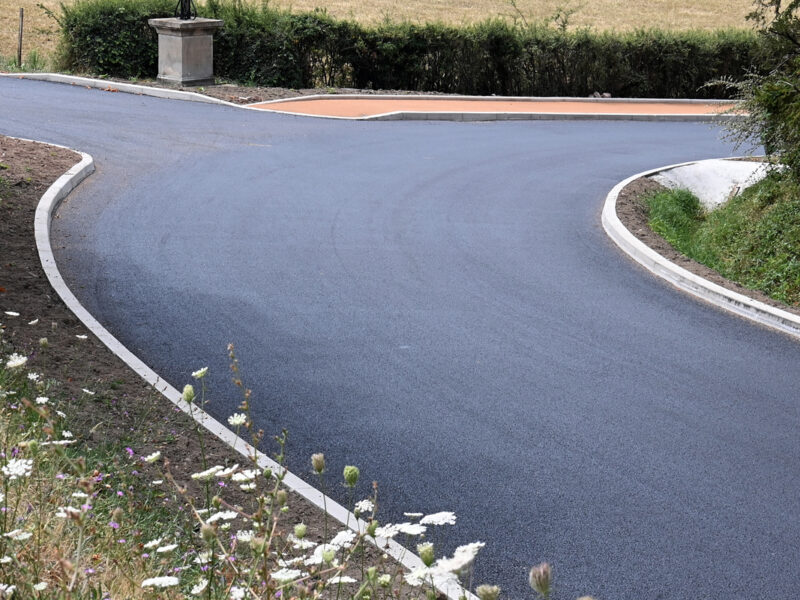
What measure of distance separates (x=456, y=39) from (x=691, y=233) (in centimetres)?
1480

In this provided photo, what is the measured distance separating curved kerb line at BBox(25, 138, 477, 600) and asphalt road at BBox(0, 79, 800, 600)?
23 centimetres

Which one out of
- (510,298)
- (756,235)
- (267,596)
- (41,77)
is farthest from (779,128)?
(41,77)

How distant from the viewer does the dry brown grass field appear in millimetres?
44375

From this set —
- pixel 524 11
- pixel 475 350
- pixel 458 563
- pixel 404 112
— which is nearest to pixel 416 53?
pixel 404 112

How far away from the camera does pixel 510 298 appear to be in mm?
10977

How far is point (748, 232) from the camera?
14.9 m

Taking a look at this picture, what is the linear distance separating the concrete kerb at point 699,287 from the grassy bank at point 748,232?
1.10 meters

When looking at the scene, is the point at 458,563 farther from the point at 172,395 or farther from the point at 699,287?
the point at 699,287

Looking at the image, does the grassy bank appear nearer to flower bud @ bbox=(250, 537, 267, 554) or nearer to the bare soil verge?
the bare soil verge

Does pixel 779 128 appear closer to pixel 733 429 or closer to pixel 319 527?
pixel 733 429

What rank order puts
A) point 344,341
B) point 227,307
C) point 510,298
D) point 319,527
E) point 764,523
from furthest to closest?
point 510,298, point 227,307, point 344,341, point 764,523, point 319,527

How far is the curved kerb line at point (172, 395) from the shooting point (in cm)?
538

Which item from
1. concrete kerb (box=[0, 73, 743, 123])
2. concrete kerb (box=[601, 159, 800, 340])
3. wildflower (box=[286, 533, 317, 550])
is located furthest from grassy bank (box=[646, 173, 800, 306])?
wildflower (box=[286, 533, 317, 550])

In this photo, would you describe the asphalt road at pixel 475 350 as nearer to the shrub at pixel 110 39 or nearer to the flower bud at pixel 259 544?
the flower bud at pixel 259 544
